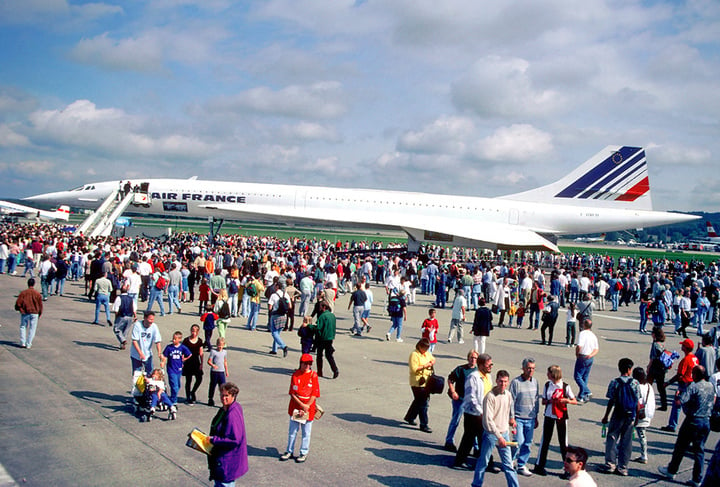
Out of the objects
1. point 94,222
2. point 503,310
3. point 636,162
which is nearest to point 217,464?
point 503,310

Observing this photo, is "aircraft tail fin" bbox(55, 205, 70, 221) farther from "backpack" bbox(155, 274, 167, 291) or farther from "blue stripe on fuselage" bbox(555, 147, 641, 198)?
"blue stripe on fuselage" bbox(555, 147, 641, 198)

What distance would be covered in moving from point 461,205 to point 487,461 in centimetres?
2882

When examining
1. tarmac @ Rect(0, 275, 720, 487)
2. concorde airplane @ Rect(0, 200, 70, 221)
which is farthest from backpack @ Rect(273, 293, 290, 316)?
concorde airplane @ Rect(0, 200, 70, 221)

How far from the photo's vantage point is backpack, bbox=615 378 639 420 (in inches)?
237

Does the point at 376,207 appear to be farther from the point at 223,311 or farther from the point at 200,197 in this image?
the point at 223,311

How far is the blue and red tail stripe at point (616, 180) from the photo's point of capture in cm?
3309

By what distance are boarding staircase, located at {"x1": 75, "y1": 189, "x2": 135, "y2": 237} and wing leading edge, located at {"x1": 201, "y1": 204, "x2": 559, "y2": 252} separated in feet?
16.7

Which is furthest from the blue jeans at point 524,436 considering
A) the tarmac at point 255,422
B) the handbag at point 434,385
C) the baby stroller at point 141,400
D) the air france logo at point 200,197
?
the air france logo at point 200,197

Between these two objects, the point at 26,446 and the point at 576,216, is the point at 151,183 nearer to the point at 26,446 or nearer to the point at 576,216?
the point at 576,216

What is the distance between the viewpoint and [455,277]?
2217 centimetres

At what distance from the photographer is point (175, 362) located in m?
7.40

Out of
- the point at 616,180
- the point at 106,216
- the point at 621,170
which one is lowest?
Answer: the point at 106,216

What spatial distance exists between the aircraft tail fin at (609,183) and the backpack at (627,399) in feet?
99.9

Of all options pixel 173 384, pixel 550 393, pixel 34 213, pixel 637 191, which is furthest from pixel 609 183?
pixel 34 213
